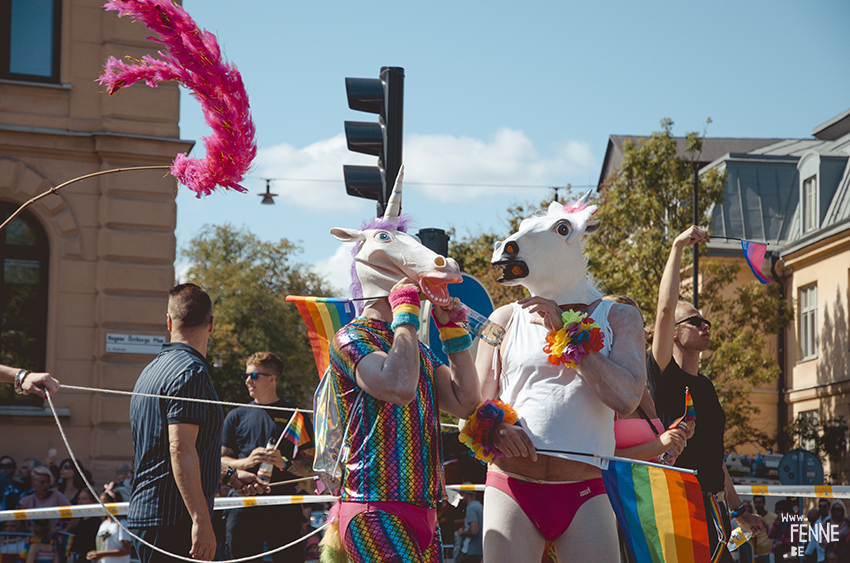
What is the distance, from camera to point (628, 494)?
3.94 meters

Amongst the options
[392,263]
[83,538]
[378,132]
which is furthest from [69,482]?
[392,263]

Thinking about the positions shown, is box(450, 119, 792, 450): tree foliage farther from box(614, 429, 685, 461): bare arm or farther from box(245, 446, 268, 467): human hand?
box(614, 429, 685, 461): bare arm

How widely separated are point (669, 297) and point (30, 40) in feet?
37.7

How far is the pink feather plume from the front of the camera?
434 cm

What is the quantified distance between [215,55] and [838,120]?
30614 millimetres

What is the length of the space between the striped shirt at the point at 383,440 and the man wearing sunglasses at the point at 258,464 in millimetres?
3220

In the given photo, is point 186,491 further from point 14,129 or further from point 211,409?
point 14,129

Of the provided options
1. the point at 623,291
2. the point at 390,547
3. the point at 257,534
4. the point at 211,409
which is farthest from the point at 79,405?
the point at 623,291

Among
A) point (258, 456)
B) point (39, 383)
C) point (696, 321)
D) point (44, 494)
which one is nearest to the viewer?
point (39, 383)

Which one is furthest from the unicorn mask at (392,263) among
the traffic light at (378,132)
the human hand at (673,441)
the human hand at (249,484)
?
the human hand at (249,484)

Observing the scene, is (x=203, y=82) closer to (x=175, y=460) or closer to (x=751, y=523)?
(x=175, y=460)

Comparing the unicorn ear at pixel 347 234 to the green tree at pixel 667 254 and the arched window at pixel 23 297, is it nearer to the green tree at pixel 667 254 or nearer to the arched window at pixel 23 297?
the arched window at pixel 23 297

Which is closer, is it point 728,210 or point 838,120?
point 838,120

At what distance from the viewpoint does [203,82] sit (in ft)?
14.5
